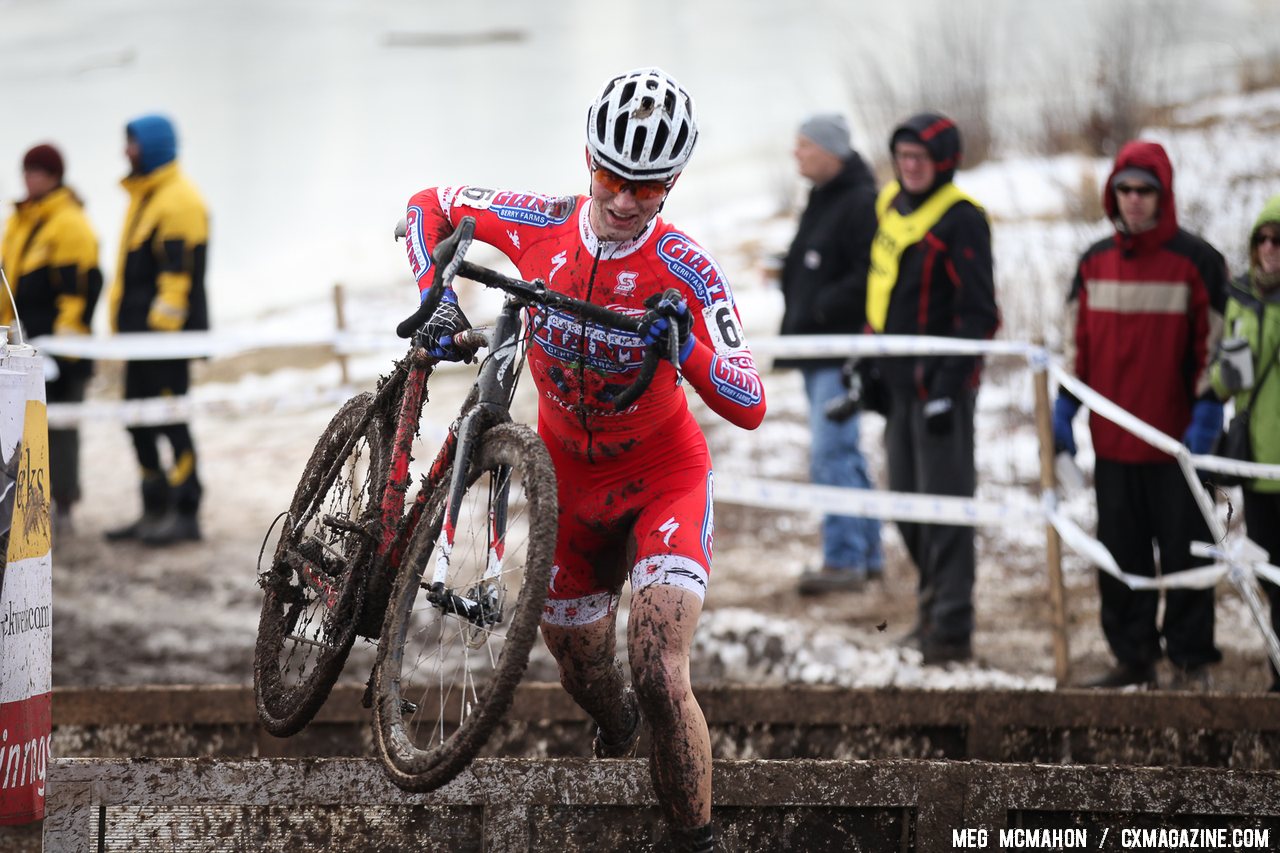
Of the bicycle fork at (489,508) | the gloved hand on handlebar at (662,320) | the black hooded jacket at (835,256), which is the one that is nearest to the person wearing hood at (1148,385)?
the black hooded jacket at (835,256)

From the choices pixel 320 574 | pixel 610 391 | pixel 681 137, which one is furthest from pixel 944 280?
pixel 320 574

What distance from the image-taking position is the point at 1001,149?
18609 millimetres

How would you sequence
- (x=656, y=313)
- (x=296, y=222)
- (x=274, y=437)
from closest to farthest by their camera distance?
(x=656, y=313), (x=274, y=437), (x=296, y=222)

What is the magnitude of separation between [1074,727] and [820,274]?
3.61 metres

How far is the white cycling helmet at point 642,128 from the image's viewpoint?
448cm

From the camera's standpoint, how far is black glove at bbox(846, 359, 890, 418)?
8.52 meters

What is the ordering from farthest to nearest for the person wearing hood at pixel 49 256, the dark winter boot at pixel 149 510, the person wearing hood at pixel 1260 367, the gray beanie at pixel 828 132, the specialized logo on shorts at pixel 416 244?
1. the dark winter boot at pixel 149 510
2. the person wearing hood at pixel 49 256
3. the gray beanie at pixel 828 132
4. the person wearing hood at pixel 1260 367
5. the specialized logo on shorts at pixel 416 244

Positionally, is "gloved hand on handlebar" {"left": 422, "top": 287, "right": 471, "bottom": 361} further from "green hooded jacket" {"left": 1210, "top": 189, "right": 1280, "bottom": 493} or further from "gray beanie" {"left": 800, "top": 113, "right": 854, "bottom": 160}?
"gray beanie" {"left": 800, "top": 113, "right": 854, "bottom": 160}

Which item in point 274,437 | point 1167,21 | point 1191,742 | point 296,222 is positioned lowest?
point 1191,742

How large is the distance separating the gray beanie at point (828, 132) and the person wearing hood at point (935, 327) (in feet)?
2.55

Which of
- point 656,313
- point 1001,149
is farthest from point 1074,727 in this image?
point 1001,149

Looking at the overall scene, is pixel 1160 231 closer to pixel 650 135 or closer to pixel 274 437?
Answer: pixel 650 135

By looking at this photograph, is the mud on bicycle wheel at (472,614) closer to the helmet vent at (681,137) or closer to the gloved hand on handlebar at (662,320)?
the gloved hand on handlebar at (662,320)

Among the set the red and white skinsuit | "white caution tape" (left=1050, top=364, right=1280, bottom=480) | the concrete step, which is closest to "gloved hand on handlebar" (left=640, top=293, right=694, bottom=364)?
the red and white skinsuit
